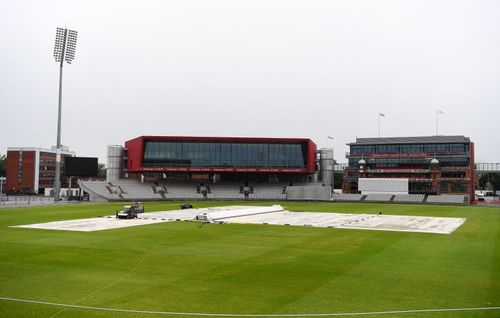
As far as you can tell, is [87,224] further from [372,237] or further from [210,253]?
[372,237]

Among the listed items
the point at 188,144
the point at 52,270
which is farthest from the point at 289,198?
the point at 52,270

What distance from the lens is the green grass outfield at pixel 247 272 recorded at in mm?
17609

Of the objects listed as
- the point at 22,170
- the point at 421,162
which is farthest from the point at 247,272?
the point at 22,170

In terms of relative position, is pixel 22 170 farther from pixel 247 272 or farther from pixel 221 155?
pixel 247 272

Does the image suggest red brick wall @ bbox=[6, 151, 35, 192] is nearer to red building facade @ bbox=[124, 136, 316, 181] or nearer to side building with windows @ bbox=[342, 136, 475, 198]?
red building facade @ bbox=[124, 136, 316, 181]

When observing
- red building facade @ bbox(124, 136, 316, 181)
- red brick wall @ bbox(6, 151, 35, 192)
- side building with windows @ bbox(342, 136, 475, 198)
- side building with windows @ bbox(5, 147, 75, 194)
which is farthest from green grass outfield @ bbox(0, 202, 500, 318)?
red brick wall @ bbox(6, 151, 35, 192)

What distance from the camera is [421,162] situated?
122m

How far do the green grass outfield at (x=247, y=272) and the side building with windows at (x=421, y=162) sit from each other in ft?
276

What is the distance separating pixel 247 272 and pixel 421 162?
10850cm

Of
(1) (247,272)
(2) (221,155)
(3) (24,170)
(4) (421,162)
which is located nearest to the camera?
(1) (247,272)

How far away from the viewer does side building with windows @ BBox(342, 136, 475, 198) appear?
118188 mm

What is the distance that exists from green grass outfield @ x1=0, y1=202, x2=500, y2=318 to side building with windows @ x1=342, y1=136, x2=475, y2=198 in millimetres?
84192

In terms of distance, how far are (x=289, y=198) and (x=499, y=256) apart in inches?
3178

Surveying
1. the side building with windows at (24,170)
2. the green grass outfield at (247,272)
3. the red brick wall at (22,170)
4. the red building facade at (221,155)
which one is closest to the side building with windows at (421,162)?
the red building facade at (221,155)
